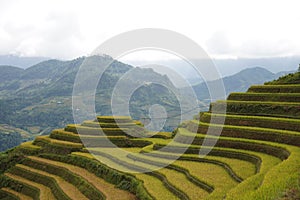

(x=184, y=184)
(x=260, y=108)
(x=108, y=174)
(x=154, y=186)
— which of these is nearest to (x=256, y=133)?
(x=260, y=108)

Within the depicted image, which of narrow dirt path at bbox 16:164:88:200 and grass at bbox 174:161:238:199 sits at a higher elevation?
grass at bbox 174:161:238:199

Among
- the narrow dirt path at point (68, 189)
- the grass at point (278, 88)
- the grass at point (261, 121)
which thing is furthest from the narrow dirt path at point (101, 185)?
the grass at point (278, 88)

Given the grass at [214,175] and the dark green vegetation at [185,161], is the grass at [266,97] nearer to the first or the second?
the dark green vegetation at [185,161]

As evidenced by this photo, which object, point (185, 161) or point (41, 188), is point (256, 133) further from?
point (41, 188)

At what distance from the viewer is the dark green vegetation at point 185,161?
12.6 metres

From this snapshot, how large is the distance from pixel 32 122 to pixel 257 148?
156 m

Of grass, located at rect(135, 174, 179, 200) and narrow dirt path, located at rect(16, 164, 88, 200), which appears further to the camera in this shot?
narrow dirt path, located at rect(16, 164, 88, 200)

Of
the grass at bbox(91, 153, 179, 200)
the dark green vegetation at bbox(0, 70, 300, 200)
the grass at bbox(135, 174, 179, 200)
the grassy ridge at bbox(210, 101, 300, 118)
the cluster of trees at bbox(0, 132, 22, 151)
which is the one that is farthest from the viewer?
the cluster of trees at bbox(0, 132, 22, 151)

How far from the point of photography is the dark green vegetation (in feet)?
41.2

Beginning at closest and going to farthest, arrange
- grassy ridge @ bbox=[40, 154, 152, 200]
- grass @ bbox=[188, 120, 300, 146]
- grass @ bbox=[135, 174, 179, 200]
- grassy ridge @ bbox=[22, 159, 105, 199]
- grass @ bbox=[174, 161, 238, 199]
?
grass @ bbox=[174, 161, 238, 199], grass @ bbox=[135, 174, 179, 200], grassy ridge @ bbox=[40, 154, 152, 200], grass @ bbox=[188, 120, 300, 146], grassy ridge @ bbox=[22, 159, 105, 199]

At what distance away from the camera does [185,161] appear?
18.1 m

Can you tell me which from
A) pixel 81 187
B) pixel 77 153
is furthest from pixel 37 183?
pixel 81 187

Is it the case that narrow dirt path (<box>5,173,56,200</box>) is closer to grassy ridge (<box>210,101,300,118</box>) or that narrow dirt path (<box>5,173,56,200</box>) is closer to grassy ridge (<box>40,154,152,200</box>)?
grassy ridge (<box>40,154,152,200</box>)

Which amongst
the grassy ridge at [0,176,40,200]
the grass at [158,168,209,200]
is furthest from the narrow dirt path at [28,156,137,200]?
the grassy ridge at [0,176,40,200]
